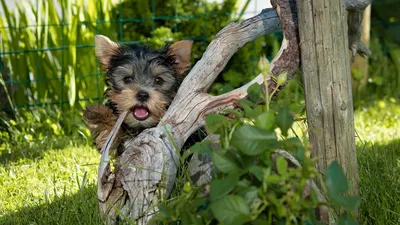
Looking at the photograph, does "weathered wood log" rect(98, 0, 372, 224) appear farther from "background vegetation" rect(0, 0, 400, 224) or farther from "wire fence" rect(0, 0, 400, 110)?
"wire fence" rect(0, 0, 400, 110)

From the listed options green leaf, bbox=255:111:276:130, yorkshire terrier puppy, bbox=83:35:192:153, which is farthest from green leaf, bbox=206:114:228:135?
yorkshire terrier puppy, bbox=83:35:192:153

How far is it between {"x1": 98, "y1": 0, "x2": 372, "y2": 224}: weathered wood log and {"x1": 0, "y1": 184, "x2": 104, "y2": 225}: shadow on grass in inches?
8.1

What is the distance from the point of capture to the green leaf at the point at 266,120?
2.59 m

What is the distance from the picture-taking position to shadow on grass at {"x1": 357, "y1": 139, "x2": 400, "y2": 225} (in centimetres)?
350

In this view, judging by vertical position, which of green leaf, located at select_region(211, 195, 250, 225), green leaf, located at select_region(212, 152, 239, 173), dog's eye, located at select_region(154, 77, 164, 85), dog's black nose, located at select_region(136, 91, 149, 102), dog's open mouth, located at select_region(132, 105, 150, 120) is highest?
green leaf, located at select_region(212, 152, 239, 173)

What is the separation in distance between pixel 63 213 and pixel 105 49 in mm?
1310

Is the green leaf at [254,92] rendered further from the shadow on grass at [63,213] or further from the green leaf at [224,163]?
the shadow on grass at [63,213]

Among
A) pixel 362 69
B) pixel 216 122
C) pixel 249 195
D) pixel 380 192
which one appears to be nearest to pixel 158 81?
pixel 380 192

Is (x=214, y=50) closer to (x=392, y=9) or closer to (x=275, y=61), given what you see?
(x=275, y=61)

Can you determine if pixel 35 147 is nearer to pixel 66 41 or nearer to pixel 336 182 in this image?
pixel 66 41

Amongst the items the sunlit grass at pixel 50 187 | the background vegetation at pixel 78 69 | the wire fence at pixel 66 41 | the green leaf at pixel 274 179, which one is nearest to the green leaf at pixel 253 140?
the green leaf at pixel 274 179

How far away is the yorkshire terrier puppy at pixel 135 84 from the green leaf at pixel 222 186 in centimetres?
186

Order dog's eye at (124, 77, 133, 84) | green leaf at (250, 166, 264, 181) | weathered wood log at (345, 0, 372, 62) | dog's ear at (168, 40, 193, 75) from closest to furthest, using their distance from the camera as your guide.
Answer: green leaf at (250, 166, 264, 181) < weathered wood log at (345, 0, 372, 62) < dog's eye at (124, 77, 133, 84) < dog's ear at (168, 40, 193, 75)

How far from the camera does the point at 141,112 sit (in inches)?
174
